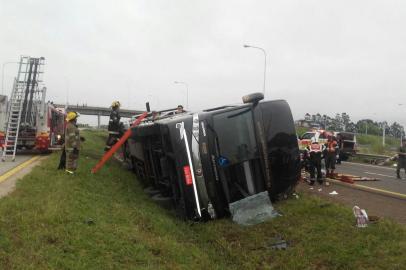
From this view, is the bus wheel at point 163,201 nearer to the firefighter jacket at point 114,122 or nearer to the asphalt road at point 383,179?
the firefighter jacket at point 114,122

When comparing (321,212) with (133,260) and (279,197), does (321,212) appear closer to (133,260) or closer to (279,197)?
(279,197)

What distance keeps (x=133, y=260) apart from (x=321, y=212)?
3.57m

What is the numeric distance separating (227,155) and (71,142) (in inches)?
175

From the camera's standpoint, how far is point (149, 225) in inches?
275

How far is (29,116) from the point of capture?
710 inches

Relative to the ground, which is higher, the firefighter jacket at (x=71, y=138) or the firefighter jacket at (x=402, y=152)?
the firefighter jacket at (x=71, y=138)

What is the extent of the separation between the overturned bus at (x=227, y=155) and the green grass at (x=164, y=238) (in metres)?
0.44

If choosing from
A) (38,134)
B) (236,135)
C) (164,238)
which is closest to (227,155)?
(236,135)

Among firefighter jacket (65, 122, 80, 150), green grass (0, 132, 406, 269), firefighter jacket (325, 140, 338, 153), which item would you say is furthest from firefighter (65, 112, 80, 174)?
firefighter jacket (325, 140, 338, 153)

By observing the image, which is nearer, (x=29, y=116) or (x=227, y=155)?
(x=227, y=155)

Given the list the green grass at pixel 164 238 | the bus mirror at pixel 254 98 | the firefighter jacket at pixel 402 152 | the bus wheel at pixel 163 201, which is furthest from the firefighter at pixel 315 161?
the firefighter jacket at pixel 402 152

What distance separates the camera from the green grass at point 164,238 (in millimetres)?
5141

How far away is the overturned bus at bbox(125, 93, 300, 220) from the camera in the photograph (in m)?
7.34

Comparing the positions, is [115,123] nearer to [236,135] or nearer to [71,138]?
[71,138]
